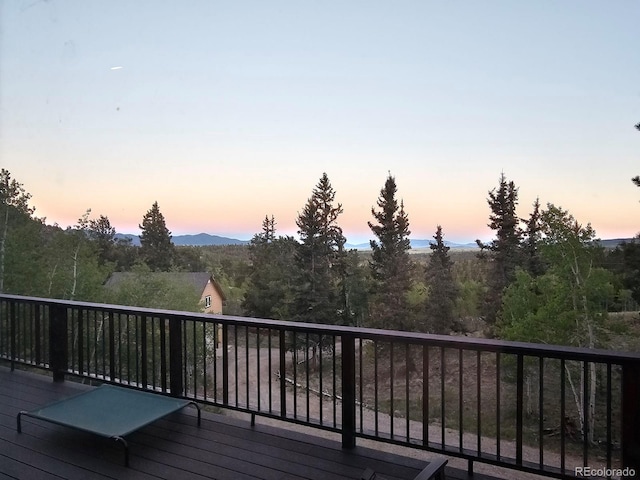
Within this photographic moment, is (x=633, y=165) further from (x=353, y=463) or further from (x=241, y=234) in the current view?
(x=241, y=234)

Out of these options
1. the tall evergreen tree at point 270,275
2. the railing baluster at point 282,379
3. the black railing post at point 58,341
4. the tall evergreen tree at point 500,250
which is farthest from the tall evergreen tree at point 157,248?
the railing baluster at point 282,379

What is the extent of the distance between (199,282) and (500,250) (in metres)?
10.4

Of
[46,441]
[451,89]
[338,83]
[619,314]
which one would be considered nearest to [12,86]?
[46,441]

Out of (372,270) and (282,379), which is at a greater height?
(282,379)

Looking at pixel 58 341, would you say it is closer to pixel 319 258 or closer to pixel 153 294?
pixel 153 294

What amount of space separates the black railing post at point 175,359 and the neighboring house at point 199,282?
1236cm

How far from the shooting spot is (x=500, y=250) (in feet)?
47.1

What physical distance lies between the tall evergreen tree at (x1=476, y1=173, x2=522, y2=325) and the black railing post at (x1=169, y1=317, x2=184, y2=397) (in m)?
11.8

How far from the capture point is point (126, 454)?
236 centimetres

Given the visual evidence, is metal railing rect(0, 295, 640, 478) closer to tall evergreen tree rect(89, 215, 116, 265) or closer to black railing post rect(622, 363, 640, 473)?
black railing post rect(622, 363, 640, 473)

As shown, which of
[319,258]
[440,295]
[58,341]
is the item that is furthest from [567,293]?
[58,341]

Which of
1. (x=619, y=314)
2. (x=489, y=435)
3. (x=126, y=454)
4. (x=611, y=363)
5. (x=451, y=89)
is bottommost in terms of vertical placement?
(x=489, y=435)

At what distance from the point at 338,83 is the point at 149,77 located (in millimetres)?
3738

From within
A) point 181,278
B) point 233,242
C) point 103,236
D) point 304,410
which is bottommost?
point 304,410
